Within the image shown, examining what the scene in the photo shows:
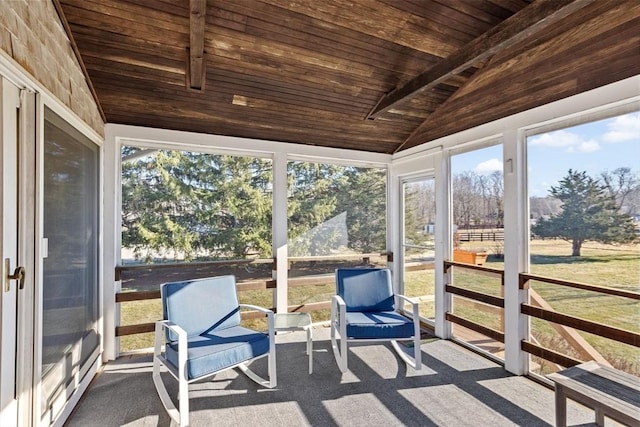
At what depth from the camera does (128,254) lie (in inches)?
133

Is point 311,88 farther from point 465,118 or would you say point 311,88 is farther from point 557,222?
point 557,222

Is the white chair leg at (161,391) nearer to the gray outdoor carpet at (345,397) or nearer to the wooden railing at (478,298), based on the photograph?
the gray outdoor carpet at (345,397)

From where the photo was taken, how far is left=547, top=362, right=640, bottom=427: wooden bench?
66.4 inches

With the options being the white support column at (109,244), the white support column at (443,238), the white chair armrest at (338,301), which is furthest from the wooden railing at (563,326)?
the white support column at (109,244)

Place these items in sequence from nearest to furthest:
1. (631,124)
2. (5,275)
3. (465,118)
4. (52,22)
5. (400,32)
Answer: (5,275)
(52,22)
(631,124)
(400,32)
(465,118)

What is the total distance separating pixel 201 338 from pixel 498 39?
10.7 feet

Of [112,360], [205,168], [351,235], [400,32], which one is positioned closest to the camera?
[400,32]

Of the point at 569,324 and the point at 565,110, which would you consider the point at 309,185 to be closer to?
the point at 565,110

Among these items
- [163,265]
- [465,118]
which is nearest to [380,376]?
[163,265]

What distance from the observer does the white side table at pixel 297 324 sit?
294 cm

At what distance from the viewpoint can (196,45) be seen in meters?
2.33

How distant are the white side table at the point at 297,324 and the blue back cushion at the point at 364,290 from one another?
534 millimetres

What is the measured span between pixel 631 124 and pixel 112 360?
4843mm

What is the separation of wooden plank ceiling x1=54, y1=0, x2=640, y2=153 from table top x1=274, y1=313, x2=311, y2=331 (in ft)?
6.97
